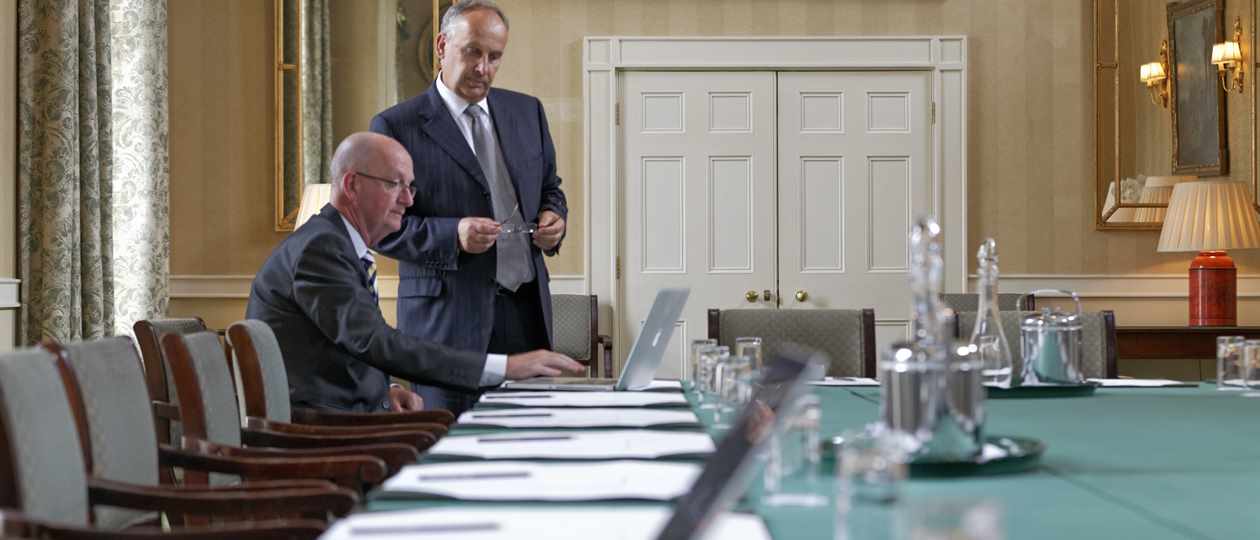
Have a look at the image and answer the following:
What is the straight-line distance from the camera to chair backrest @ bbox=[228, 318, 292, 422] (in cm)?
263

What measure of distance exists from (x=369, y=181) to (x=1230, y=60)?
457cm

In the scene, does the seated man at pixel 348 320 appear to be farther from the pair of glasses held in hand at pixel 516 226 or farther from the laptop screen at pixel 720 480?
the laptop screen at pixel 720 480

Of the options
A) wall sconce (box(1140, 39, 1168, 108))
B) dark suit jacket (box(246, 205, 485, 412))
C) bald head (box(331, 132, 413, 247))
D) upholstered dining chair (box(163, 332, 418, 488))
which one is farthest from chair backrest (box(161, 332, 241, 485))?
wall sconce (box(1140, 39, 1168, 108))

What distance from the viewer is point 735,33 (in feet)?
21.5

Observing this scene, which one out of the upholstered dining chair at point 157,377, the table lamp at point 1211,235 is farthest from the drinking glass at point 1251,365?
the table lamp at point 1211,235

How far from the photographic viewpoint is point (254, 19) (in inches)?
257

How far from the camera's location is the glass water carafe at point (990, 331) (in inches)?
110

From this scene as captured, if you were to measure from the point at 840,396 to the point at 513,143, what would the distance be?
131cm

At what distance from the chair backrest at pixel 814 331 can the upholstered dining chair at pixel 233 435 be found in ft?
6.10

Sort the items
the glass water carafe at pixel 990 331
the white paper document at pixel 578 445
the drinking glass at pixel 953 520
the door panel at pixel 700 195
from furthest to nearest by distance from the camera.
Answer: the door panel at pixel 700 195
the glass water carafe at pixel 990 331
the white paper document at pixel 578 445
the drinking glass at pixel 953 520

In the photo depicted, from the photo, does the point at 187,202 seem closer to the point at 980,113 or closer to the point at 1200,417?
the point at 980,113

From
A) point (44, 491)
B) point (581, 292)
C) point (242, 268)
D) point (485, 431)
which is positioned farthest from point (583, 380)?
point (242, 268)

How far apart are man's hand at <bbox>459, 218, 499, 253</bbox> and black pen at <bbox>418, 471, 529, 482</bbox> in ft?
5.99

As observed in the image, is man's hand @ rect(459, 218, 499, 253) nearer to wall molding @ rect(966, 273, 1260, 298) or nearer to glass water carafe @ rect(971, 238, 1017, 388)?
glass water carafe @ rect(971, 238, 1017, 388)
